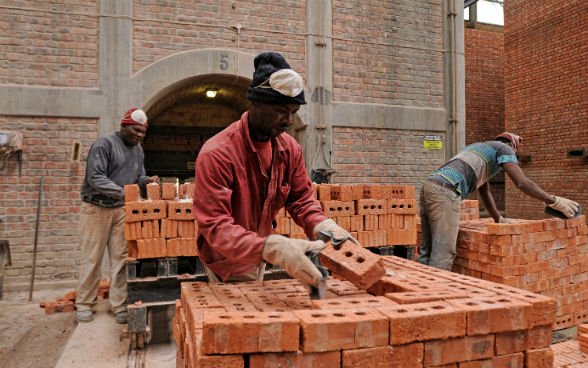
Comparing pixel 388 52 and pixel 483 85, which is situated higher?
pixel 483 85

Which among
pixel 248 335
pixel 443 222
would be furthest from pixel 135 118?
pixel 248 335

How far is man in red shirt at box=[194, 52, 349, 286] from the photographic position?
6.95ft

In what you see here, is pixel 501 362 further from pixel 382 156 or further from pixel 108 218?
pixel 382 156

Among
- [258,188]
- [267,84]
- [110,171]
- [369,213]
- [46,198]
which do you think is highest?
[267,84]

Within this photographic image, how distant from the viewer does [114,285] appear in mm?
5238

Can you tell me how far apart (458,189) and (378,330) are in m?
3.45

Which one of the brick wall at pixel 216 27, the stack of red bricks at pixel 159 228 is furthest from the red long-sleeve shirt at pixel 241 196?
the brick wall at pixel 216 27

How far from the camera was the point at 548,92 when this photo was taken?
546 inches

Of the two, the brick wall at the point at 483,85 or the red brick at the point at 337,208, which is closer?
the red brick at the point at 337,208

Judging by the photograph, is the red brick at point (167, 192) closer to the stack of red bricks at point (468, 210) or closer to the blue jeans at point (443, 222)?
the blue jeans at point (443, 222)

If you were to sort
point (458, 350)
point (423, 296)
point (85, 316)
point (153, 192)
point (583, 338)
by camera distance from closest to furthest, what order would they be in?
point (458, 350) < point (423, 296) < point (583, 338) < point (153, 192) < point (85, 316)

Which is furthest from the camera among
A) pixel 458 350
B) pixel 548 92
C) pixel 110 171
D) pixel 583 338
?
pixel 548 92

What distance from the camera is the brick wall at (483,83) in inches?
712

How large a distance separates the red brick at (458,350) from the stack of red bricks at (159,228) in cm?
315
